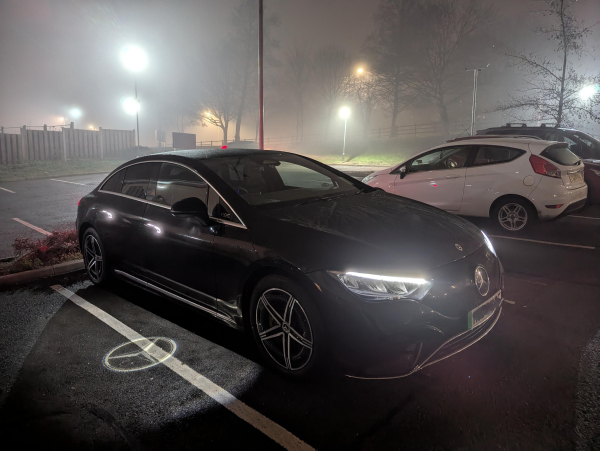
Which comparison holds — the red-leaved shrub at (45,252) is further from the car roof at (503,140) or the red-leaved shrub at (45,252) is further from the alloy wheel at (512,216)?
the alloy wheel at (512,216)

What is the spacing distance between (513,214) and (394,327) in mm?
5970

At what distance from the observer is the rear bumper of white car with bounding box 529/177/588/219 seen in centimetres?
718

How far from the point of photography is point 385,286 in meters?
2.65

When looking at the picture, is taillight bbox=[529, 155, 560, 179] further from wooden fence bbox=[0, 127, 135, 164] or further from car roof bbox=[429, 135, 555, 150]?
wooden fence bbox=[0, 127, 135, 164]

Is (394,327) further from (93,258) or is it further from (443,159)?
(443,159)

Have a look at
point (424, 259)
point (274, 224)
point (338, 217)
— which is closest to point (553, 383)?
point (424, 259)

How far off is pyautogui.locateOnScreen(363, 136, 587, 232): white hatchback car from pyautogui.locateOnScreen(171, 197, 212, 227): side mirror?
592 cm

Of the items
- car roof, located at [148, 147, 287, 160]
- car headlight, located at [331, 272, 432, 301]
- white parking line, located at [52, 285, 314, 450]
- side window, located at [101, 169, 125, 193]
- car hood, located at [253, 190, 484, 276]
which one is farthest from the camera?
side window, located at [101, 169, 125, 193]

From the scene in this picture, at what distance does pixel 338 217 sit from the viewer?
3318 millimetres

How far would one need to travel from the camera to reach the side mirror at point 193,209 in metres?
3.41

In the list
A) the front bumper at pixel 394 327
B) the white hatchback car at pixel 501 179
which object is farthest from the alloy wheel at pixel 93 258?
the white hatchback car at pixel 501 179

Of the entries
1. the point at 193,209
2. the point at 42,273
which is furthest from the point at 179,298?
the point at 42,273

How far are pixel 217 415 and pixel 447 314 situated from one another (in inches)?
60.0

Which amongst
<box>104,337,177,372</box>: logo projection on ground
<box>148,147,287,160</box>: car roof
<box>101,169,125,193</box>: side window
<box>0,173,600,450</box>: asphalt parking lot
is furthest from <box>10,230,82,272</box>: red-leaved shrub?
<box>104,337,177,372</box>: logo projection on ground
